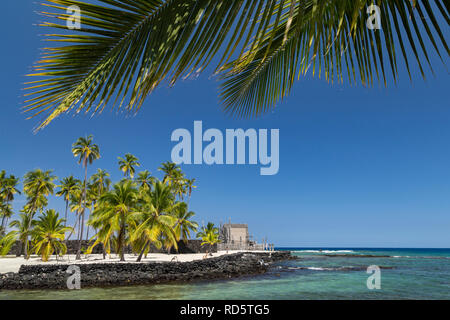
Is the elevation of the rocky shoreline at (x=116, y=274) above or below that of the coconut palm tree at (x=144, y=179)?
below

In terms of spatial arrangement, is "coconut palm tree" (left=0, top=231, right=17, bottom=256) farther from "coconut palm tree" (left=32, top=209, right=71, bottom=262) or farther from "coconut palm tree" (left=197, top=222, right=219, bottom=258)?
"coconut palm tree" (left=197, top=222, right=219, bottom=258)

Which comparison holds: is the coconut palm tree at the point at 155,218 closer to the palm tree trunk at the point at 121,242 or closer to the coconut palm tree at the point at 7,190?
the palm tree trunk at the point at 121,242

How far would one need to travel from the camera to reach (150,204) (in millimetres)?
25828

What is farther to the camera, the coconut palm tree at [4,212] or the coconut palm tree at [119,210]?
the coconut palm tree at [4,212]

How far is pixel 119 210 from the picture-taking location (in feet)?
83.1

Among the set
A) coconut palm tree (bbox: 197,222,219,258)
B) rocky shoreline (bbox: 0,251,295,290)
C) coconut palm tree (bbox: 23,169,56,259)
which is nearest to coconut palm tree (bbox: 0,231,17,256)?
coconut palm tree (bbox: 23,169,56,259)

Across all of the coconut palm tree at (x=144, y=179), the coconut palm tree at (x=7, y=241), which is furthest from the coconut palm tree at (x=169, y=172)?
the coconut palm tree at (x=7, y=241)

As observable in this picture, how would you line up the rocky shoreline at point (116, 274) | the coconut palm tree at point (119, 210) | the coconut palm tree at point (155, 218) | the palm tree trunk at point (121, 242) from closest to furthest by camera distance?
1. the rocky shoreline at point (116, 274)
2. the coconut palm tree at point (119, 210)
3. the coconut palm tree at point (155, 218)
4. the palm tree trunk at point (121, 242)

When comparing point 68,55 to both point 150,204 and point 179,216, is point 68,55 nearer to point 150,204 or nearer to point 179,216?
point 150,204

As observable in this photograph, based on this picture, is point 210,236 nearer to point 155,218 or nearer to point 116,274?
point 155,218

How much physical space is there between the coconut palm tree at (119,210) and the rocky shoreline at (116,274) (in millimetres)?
3185

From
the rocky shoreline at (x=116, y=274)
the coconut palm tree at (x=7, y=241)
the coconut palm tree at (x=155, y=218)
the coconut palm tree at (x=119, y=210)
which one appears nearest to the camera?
the rocky shoreline at (x=116, y=274)

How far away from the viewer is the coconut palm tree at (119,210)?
24220 mm

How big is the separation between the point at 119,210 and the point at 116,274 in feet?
20.1
